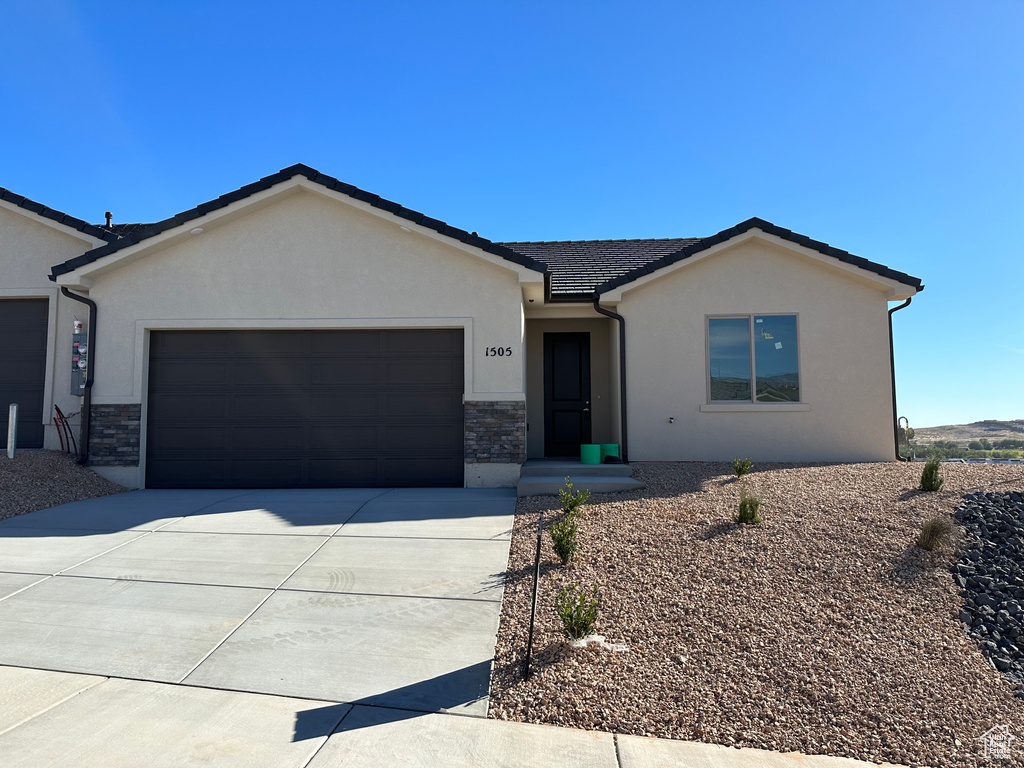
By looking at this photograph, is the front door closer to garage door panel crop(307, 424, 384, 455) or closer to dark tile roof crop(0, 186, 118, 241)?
garage door panel crop(307, 424, 384, 455)

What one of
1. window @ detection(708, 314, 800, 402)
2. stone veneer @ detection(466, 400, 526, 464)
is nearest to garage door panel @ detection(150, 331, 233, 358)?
stone veneer @ detection(466, 400, 526, 464)

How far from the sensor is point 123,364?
9.57 meters

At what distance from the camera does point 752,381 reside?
34.6 ft

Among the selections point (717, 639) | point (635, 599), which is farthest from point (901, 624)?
point (635, 599)

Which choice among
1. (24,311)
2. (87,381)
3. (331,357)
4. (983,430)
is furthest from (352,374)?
(983,430)

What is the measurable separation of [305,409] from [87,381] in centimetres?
351

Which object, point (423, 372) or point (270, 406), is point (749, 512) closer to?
point (423, 372)

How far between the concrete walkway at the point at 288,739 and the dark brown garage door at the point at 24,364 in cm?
884

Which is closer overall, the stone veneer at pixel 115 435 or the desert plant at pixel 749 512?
the desert plant at pixel 749 512

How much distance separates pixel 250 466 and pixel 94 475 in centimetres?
244

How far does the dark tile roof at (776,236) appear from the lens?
33.6 ft

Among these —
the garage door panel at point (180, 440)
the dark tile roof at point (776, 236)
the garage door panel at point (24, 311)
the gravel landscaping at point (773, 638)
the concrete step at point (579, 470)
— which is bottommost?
the gravel landscaping at point (773, 638)

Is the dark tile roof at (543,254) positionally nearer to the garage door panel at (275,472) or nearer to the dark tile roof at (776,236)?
the dark tile roof at (776,236)

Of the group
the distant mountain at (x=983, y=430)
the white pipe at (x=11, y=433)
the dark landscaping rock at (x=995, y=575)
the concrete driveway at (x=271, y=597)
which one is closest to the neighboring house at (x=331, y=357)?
the white pipe at (x=11, y=433)
